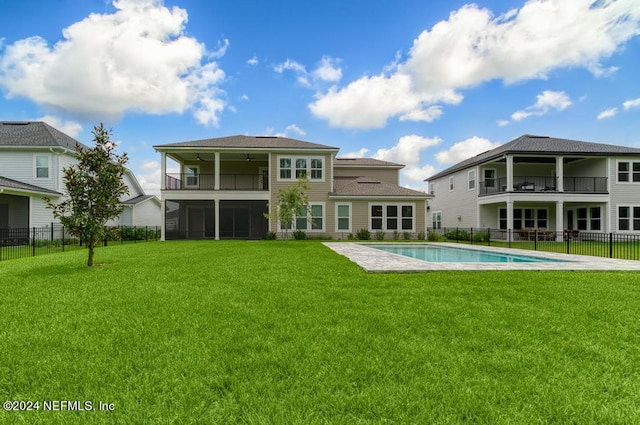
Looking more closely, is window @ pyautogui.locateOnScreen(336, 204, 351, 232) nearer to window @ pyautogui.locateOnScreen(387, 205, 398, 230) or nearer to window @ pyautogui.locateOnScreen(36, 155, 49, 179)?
window @ pyautogui.locateOnScreen(387, 205, 398, 230)

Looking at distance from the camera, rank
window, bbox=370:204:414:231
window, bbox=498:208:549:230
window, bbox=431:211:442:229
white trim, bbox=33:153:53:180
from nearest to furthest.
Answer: white trim, bbox=33:153:53:180
window, bbox=370:204:414:231
window, bbox=498:208:549:230
window, bbox=431:211:442:229

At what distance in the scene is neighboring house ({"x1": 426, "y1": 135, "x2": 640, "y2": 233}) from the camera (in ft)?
71.1

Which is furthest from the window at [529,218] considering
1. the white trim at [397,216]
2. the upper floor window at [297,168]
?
the upper floor window at [297,168]

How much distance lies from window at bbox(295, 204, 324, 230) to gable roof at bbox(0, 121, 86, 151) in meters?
16.0

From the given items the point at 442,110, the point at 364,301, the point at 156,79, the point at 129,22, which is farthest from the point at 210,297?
the point at 442,110

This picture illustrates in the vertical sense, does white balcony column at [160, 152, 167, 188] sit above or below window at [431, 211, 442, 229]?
above

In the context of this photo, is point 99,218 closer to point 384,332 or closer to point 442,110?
point 384,332

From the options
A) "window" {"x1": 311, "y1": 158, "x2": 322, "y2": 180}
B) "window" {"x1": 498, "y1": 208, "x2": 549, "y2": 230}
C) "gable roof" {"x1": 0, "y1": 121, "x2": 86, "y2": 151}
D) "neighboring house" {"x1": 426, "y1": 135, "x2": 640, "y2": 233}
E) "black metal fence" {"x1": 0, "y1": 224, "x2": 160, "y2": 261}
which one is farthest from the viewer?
"window" {"x1": 498, "y1": 208, "x2": 549, "y2": 230}

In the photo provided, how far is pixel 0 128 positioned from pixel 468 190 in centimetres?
3590

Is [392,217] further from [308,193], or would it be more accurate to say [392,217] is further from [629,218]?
[629,218]

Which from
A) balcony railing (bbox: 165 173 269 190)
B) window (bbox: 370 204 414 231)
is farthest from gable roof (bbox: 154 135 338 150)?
window (bbox: 370 204 414 231)

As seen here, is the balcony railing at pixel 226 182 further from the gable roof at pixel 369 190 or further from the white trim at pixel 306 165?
the gable roof at pixel 369 190

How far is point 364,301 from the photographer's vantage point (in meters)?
5.09

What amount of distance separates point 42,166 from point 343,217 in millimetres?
20166
